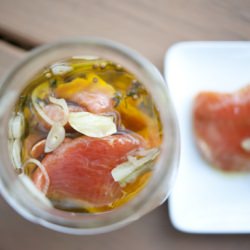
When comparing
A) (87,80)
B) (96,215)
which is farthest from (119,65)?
(96,215)

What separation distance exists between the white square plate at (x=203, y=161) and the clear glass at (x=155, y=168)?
7.1 inches

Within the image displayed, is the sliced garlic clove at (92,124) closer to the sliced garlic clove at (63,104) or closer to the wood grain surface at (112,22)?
the sliced garlic clove at (63,104)

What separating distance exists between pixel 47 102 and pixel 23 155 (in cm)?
6

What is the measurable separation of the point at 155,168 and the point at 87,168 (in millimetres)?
69

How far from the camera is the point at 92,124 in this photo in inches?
19.2

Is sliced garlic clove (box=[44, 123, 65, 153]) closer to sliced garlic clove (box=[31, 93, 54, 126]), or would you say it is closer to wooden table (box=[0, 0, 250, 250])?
sliced garlic clove (box=[31, 93, 54, 126])

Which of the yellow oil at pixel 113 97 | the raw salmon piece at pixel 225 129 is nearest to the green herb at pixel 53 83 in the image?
the yellow oil at pixel 113 97

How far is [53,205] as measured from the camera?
0.48 meters

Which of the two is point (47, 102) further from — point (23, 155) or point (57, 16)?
point (57, 16)

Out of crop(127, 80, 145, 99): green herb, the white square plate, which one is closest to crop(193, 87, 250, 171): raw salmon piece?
the white square plate

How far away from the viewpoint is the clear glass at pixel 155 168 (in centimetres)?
46

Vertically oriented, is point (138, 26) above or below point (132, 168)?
above

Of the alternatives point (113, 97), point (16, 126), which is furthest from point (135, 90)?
point (16, 126)

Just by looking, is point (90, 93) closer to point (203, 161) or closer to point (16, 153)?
point (16, 153)
